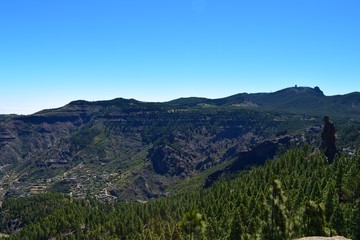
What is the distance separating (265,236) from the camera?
98875 millimetres

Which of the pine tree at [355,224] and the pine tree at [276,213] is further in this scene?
the pine tree at [355,224]

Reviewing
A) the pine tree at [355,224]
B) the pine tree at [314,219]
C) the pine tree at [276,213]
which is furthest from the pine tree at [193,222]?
the pine tree at [355,224]

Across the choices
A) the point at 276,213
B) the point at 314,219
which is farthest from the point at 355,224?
the point at 276,213

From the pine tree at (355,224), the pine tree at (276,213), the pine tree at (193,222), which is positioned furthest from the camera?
the pine tree at (355,224)

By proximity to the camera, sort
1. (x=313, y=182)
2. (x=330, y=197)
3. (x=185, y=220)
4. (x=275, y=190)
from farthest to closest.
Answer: (x=313, y=182) < (x=330, y=197) < (x=185, y=220) < (x=275, y=190)

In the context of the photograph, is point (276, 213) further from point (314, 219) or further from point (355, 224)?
point (355, 224)

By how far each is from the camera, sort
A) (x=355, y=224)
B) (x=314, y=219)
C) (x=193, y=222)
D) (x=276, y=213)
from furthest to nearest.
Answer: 1. (x=355, y=224)
2. (x=314, y=219)
3. (x=193, y=222)
4. (x=276, y=213)

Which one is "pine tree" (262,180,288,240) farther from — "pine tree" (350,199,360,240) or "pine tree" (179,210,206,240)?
"pine tree" (350,199,360,240)

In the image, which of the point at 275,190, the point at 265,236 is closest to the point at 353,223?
the point at 265,236

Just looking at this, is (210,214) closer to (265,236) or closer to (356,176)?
(356,176)

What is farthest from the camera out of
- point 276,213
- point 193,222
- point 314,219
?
point 314,219

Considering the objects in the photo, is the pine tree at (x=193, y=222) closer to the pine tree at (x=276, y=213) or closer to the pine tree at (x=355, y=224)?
the pine tree at (x=276, y=213)

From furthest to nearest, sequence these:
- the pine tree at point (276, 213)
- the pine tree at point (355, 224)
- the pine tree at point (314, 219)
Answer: the pine tree at point (314, 219) < the pine tree at point (355, 224) < the pine tree at point (276, 213)

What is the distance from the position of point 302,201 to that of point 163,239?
81829mm
